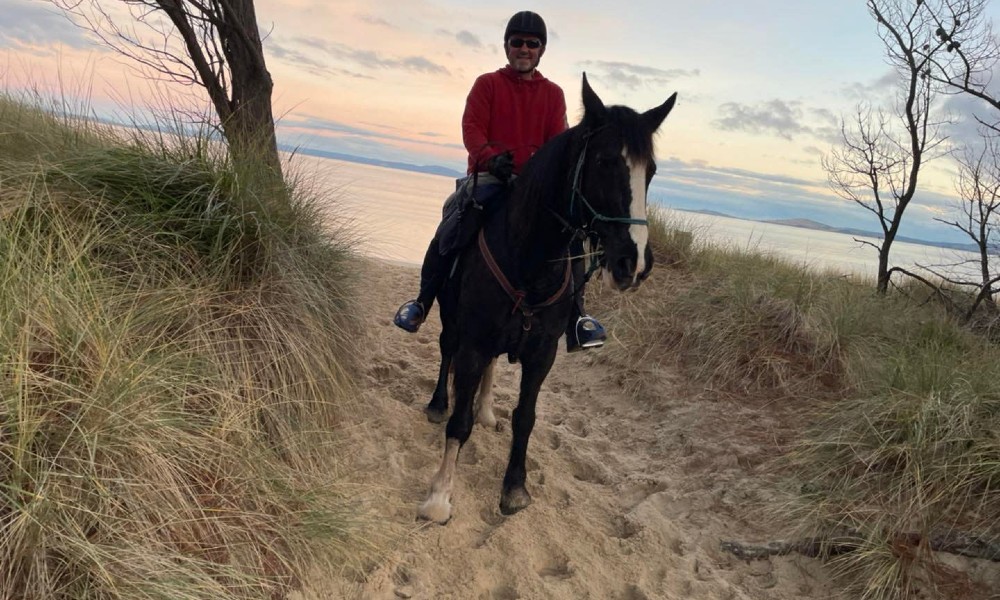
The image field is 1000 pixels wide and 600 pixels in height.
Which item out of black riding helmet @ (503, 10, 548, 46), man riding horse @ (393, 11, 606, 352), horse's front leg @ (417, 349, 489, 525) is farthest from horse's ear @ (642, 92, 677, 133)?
horse's front leg @ (417, 349, 489, 525)

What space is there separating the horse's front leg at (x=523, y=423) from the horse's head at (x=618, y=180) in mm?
976

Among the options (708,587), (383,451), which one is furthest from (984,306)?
(383,451)

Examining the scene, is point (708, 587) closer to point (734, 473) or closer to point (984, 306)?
point (734, 473)

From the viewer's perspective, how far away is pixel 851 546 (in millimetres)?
3205

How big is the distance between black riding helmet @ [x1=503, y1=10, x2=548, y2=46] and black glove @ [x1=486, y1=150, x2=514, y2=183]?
93 cm

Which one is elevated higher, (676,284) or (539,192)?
(539,192)

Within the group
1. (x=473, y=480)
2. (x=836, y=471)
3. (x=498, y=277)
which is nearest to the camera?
(x=498, y=277)

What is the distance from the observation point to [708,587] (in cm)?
312

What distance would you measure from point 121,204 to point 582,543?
3.18 meters

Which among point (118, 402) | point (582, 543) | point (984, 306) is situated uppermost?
point (984, 306)

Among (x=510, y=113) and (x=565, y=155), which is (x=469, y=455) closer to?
(x=565, y=155)

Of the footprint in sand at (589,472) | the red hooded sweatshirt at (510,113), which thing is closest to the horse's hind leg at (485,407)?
the footprint in sand at (589,472)

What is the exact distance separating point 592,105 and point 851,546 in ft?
8.93

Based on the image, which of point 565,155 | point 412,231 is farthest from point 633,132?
point 412,231
